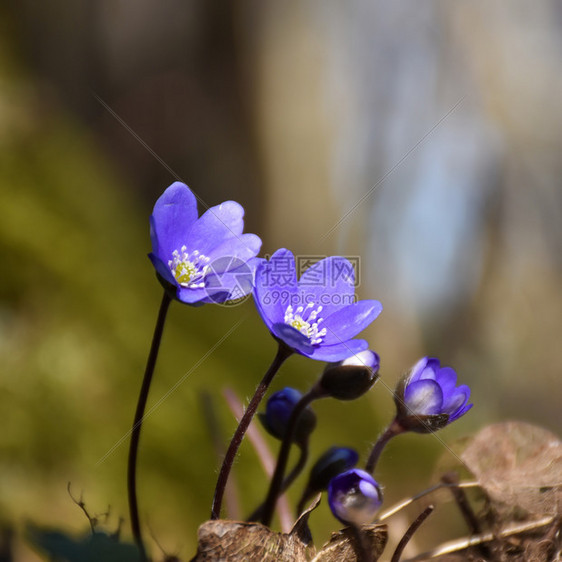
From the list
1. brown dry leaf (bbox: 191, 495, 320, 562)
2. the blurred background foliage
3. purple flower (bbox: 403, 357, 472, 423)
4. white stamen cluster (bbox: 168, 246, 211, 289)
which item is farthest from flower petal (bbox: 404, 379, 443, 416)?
the blurred background foliage

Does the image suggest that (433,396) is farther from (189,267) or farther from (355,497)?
(189,267)

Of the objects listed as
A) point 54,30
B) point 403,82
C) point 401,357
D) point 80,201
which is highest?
point 54,30

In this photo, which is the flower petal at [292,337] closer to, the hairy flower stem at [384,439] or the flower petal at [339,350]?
the flower petal at [339,350]

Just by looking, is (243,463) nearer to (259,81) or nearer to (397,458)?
(397,458)

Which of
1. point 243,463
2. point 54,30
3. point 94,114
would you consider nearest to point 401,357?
point 243,463

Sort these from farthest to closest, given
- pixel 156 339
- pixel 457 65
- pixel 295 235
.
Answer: pixel 295 235 → pixel 457 65 → pixel 156 339

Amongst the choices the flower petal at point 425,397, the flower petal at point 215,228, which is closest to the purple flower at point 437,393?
the flower petal at point 425,397
